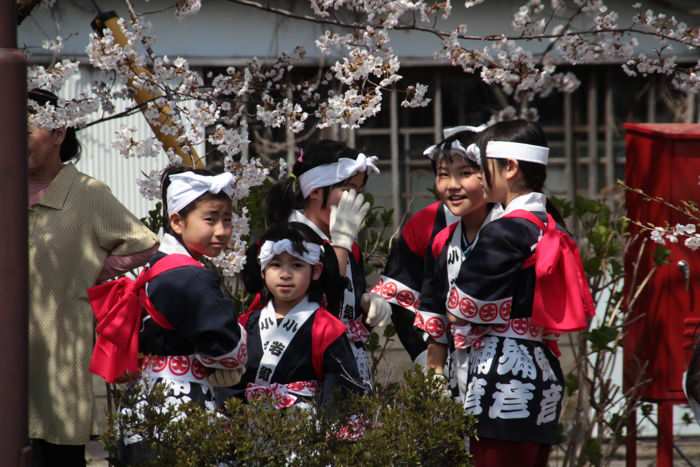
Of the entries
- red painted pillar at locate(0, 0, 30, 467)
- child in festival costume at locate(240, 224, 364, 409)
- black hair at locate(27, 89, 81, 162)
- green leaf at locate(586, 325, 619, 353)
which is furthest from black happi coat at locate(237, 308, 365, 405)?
green leaf at locate(586, 325, 619, 353)

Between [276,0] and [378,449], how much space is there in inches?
166

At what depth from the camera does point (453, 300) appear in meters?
4.30

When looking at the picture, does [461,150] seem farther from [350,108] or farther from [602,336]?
[602,336]

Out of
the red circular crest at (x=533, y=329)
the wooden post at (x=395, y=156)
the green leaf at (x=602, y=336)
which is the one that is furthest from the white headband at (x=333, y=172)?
the wooden post at (x=395, y=156)

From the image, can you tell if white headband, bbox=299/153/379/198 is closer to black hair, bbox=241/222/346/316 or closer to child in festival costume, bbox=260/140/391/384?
child in festival costume, bbox=260/140/391/384

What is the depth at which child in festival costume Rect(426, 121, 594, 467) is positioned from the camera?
423 centimetres

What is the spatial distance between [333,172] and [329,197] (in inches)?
4.0

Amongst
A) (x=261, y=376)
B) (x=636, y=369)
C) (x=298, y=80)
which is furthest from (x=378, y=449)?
(x=298, y=80)

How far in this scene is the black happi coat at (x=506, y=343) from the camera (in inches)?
167

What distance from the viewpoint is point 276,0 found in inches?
284

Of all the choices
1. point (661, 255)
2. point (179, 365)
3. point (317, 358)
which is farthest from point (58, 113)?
point (661, 255)

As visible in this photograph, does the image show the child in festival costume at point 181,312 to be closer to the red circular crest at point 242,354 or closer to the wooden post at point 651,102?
the red circular crest at point 242,354

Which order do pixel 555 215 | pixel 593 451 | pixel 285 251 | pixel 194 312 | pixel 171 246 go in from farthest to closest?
pixel 593 451 < pixel 555 215 < pixel 285 251 < pixel 171 246 < pixel 194 312

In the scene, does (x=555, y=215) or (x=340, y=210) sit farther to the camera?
(x=555, y=215)
